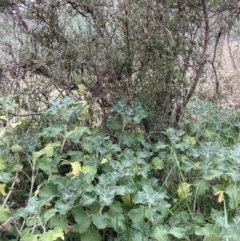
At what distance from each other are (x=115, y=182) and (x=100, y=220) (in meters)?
0.22

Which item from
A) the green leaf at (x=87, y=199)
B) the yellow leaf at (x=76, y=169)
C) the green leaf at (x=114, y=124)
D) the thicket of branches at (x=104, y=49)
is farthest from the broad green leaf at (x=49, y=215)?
the thicket of branches at (x=104, y=49)

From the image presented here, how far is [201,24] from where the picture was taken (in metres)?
2.90

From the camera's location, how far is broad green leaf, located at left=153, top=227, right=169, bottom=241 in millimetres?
1712

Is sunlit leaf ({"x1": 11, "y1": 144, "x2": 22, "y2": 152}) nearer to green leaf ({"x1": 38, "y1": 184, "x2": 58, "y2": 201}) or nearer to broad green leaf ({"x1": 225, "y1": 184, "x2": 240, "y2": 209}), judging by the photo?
green leaf ({"x1": 38, "y1": 184, "x2": 58, "y2": 201})

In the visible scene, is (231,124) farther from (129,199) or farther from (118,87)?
(129,199)

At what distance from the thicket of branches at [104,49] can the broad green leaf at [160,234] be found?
3.75 feet

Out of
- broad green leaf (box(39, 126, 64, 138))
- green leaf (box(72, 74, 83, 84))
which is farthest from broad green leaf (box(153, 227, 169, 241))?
green leaf (box(72, 74, 83, 84))

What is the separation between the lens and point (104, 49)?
8.80ft

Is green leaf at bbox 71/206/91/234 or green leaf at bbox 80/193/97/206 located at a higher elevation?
green leaf at bbox 80/193/97/206

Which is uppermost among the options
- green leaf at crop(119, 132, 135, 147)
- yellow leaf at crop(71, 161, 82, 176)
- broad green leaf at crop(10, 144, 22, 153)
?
broad green leaf at crop(10, 144, 22, 153)

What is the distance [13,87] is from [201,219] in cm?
155

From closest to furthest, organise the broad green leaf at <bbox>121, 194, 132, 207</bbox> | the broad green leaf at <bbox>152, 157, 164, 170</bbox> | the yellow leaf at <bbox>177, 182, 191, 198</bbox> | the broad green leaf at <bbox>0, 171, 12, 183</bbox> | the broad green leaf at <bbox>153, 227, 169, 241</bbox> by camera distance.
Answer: the broad green leaf at <bbox>153, 227, 169, 241</bbox>
the broad green leaf at <bbox>0, 171, 12, 183</bbox>
the broad green leaf at <bbox>121, 194, 132, 207</bbox>
the yellow leaf at <bbox>177, 182, 191, 198</bbox>
the broad green leaf at <bbox>152, 157, 164, 170</bbox>

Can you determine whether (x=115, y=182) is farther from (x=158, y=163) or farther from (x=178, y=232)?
(x=158, y=163)

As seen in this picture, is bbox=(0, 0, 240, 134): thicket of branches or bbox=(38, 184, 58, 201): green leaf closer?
bbox=(38, 184, 58, 201): green leaf
